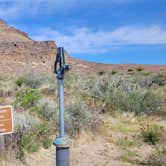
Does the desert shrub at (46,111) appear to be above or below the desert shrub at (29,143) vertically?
above

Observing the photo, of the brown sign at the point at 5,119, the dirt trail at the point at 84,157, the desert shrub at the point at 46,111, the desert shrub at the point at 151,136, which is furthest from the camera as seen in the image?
the desert shrub at the point at 46,111

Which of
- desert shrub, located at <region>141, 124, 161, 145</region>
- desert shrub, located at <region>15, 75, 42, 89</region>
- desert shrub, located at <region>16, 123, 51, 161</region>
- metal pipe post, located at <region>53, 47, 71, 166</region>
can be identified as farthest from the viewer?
desert shrub, located at <region>15, 75, 42, 89</region>

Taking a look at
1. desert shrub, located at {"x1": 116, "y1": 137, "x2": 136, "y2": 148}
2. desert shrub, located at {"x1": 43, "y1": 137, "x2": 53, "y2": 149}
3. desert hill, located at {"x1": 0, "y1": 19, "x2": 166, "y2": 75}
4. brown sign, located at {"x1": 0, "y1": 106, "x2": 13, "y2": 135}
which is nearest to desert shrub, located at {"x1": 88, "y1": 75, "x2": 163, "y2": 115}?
desert shrub, located at {"x1": 116, "y1": 137, "x2": 136, "y2": 148}

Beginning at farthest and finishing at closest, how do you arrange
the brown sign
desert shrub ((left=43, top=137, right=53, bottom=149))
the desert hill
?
the desert hill → desert shrub ((left=43, top=137, right=53, bottom=149)) → the brown sign

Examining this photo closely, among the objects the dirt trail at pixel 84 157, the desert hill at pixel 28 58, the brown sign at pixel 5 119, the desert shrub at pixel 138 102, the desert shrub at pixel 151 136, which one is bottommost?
the dirt trail at pixel 84 157

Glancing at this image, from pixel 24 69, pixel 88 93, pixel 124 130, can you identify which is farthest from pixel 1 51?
pixel 124 130

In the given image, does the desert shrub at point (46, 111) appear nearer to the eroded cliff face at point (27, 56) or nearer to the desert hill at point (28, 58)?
the desert hill at point (28, 58)

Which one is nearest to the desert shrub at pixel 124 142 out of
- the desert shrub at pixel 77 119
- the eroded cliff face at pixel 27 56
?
the desert shrub at pixel 77 119

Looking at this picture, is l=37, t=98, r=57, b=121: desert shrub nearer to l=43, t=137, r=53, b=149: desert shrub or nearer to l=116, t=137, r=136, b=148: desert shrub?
l=43, t=137, r=53, b=149: desert shrub

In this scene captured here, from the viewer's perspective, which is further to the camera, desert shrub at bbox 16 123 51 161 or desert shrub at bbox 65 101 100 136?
desert shrub at bbox 65 101 100 136

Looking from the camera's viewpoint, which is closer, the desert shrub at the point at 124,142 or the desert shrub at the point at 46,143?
the desert shrub at the point at 46,143

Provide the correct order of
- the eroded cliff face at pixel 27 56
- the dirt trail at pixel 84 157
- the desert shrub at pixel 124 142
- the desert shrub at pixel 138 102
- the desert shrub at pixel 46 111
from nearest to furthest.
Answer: the dirt trail at pixel 84 157, the desert shrub at pixel 124 142, the desert shrub at pixel 46 111, the desert shrub at pixel 138 102, the eroded cliff face at pixel 27 56

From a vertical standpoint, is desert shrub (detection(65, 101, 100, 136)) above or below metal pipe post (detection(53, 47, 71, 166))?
below

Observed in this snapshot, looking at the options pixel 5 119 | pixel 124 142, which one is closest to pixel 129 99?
pixel 124 142
